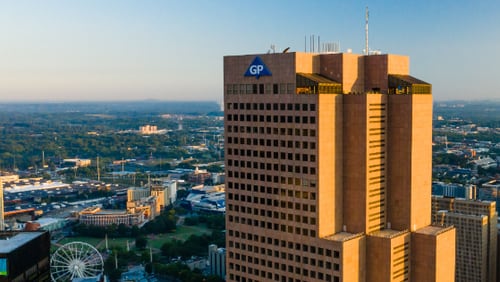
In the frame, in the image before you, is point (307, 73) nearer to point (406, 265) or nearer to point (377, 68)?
point (377, 68)

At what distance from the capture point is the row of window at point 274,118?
52.1 metres

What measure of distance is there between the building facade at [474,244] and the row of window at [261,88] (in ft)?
226

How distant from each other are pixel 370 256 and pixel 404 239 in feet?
12.9

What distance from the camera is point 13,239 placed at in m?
71.8

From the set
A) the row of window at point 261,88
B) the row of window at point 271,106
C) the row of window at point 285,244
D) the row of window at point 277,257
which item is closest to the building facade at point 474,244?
the row of window at point 277,257

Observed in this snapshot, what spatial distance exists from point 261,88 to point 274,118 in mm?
3172

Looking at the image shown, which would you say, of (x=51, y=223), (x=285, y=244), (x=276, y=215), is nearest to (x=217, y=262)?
(x=51, y=223)

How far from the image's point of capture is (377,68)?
5738cm

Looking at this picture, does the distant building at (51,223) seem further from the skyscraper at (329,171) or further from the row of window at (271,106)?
the row of window at (271,106)

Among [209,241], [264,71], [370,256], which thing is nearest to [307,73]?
[264,71]

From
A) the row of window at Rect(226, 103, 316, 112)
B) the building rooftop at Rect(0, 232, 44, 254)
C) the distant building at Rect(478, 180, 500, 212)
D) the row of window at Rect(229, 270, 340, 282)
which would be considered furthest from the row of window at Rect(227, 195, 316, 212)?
the distant building at Rect(478, 180, 500, 212)

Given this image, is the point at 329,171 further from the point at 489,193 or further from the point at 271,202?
the point at 489,193

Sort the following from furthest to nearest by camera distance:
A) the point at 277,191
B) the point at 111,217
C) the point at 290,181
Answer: the point at 111,217 → the point at 277,191 → the point at 290,181

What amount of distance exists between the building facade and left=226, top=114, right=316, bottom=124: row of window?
223ft
